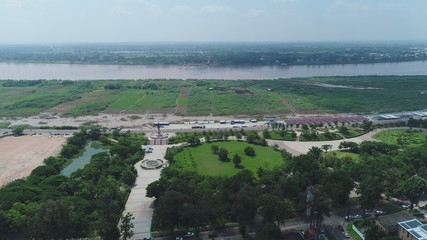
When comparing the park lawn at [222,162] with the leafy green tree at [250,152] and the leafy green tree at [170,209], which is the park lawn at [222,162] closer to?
the leafy green tree at [250,152]

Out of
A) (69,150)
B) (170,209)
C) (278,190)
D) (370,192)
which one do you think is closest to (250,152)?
(278,190)

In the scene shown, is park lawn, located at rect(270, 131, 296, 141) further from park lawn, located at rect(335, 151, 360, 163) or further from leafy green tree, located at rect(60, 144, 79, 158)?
leafy green tree, located at rect(60, 144, 79, 158)

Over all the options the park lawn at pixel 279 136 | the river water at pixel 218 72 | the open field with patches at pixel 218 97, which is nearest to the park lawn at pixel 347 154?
the park lawn at pixel 279 136

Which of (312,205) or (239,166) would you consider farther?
(239,166)

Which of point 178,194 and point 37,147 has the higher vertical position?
point 178,194

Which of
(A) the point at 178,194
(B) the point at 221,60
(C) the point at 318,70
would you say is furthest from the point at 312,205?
(B) the point at 221,60

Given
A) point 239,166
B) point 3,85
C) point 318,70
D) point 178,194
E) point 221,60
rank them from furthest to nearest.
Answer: point 221,60 < point 318,70 < point 3,85 < point 239,166 < point 178,194

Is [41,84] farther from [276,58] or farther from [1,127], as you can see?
[276,58]
